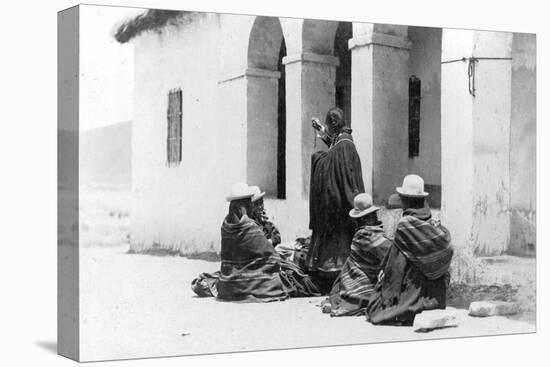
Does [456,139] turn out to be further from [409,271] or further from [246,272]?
[246,272]

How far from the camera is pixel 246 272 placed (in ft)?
36.7

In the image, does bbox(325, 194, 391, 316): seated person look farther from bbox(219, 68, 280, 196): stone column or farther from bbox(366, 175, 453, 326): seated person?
bbox(219, 68, 280, 196): stone column

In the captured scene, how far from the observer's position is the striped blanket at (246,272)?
36.4 ft

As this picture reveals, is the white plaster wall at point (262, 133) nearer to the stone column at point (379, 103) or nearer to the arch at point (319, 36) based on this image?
the arch at point (319, 36)

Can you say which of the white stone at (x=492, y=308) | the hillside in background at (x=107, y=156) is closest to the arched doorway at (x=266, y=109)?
the hillside in background at (x=107, y=156)

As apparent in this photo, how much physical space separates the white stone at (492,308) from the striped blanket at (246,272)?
1.87 metres

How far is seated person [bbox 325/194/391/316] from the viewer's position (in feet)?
37.2

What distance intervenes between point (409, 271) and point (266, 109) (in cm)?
221

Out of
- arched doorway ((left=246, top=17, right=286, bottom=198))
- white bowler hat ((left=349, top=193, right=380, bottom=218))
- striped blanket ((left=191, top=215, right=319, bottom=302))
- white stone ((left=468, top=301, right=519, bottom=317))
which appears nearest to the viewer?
striped blanket ((left=191, top=215, right=319, bottom=302))

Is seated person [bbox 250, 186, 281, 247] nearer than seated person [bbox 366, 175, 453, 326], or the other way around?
seated person [bbox 366, 175, 453, 326]

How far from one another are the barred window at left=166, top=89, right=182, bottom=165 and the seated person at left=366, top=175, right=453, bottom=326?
2267 mm

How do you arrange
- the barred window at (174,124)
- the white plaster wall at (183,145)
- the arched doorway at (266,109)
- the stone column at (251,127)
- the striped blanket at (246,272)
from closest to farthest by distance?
the white plaster wall at (183,145) < the striped blanket at (246,272) < the barred window at (174,124) < the stone column at (251,127) < the arched doorway at (266,109)

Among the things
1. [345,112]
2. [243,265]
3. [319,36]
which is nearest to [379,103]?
[345,112]

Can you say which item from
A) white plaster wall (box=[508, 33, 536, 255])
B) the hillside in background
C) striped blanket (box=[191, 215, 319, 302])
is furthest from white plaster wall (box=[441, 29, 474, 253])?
the hillside in background
